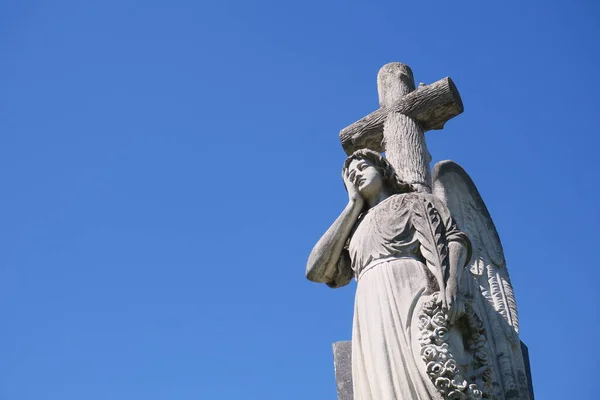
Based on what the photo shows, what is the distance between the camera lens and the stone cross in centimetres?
848

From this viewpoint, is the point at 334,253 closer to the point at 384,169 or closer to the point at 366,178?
the point at 366,178

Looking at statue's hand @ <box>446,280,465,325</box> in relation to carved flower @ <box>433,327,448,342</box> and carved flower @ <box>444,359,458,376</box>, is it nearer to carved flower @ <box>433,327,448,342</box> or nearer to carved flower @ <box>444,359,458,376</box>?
carved flower @ <box>433,327,448,342</box>

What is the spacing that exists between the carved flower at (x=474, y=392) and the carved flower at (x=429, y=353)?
331 millimetres

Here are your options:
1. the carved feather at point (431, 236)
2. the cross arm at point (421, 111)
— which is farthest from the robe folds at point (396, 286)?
the cross arm at point (421, 111)

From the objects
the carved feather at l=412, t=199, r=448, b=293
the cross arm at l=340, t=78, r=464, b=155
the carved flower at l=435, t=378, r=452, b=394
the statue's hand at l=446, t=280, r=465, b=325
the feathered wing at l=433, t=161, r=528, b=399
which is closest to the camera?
the carved flower at l=435, t=378, r=452, b=394

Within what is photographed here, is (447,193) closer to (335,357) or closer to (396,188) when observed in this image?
(396,188)

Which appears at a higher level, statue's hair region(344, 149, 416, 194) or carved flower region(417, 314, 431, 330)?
statue's hair region(344, 149, 416, 194)

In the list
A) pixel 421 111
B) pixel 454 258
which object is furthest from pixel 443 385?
pixel 421 111

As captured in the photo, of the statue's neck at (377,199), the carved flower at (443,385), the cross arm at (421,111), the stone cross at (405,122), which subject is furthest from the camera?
the cross arm at (421,111)

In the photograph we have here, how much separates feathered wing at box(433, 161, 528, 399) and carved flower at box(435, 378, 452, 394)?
0.84 metres

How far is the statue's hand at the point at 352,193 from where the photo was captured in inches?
297

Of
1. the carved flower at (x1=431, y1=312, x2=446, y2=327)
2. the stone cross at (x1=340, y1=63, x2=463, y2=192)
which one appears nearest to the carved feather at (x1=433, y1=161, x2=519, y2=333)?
the stone cross at (x1=340, y1=63, x2=463, y2=192)

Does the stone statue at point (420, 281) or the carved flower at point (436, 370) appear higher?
the stone statue at point (420, 281)

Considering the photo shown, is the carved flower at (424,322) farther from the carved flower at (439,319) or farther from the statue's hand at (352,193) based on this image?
the statue's hand at (352,193)
